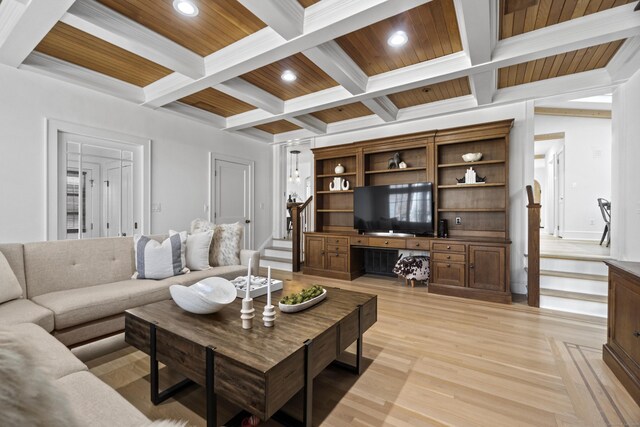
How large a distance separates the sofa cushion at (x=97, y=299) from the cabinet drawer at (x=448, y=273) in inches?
131

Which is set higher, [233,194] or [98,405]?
[233,194]

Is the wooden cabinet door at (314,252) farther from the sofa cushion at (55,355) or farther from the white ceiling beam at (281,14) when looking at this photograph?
the sofa cushion at (55,355)

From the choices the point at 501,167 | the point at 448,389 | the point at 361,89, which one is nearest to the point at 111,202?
the point at 361,89

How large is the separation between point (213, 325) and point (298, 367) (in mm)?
576

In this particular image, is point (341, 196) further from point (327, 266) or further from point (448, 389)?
point (448, 389)

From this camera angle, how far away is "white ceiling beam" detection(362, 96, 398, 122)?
13.7 ft

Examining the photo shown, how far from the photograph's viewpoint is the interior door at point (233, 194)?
541 centimetres

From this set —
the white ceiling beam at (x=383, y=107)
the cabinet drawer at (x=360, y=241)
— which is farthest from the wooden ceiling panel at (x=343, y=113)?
the cabinet drawer at (x=360, y=241)

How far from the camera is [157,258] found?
2850mm

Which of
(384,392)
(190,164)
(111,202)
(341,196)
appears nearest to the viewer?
(384,392)

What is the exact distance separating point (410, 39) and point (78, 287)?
383cm

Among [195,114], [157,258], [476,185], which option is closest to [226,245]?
[157,258]

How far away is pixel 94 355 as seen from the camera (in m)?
2.22

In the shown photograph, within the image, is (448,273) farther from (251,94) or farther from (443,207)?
(251,94)
